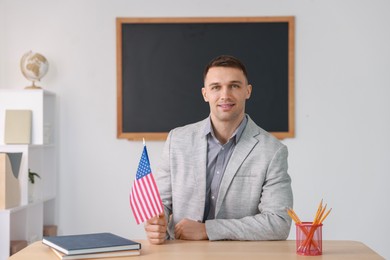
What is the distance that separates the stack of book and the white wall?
92.0 inches

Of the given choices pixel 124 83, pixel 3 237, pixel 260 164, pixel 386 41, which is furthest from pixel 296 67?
pixel 3 237

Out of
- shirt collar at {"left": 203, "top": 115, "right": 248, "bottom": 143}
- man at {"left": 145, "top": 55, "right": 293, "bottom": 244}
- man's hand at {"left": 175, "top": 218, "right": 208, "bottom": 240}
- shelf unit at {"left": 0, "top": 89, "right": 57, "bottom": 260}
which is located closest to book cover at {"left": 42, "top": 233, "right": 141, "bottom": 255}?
man's hand at {"left": 175, "top": 218, "right": 208, "bottom": 240}

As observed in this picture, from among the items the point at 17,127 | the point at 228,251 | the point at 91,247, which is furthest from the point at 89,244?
the point at 17,127

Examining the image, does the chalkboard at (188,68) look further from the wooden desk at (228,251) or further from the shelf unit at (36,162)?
the wooden desk at (228,251)

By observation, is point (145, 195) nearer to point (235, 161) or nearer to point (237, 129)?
point (235, 161)

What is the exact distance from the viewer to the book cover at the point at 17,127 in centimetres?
397

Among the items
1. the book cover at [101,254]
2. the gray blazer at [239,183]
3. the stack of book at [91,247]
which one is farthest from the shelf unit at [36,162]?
the book cover at [101,254]

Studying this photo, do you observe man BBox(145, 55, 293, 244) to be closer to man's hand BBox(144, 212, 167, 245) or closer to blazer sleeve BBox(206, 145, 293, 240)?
blazer sleeve BBox(206, 145, 293, 240)

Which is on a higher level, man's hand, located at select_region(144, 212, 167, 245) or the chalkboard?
the chalkboard

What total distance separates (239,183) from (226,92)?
0.39 metres

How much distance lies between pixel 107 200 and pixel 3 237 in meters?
0.94

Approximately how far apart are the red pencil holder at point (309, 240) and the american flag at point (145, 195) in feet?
1.73

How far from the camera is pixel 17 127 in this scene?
3994mm

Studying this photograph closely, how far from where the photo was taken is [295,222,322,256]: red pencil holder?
2010 mm
